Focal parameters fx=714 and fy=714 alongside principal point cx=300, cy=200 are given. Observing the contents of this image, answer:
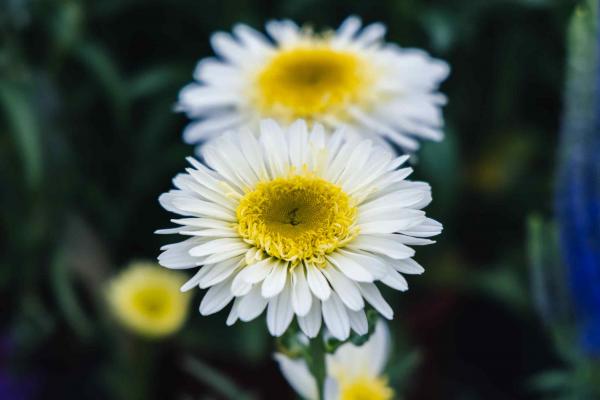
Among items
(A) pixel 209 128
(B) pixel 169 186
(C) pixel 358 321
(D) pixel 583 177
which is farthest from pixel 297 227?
(B) pixel 169 186

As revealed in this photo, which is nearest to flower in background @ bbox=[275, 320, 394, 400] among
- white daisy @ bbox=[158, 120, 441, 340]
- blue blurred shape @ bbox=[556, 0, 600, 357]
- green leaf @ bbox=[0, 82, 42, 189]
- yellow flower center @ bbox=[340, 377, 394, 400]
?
yellow flower center @ bbox=[340, 377, 394, 400]

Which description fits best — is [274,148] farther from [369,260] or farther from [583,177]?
[583,177]

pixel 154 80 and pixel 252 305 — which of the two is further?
pixel 154 80

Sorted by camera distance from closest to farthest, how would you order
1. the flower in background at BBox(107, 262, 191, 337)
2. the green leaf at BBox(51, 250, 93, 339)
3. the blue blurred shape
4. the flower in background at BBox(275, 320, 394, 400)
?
1. the flower in background at BBox(275, 320, 394, 400)
2. the blue blurred shape
3. the flower in background at BBox(107, 262, 191, 337)
4. the green leaf at BBox(51, 250, 93, 339)

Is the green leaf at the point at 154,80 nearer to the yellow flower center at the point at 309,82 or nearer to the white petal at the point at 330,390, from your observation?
the yellow flower center at the point at 309,82

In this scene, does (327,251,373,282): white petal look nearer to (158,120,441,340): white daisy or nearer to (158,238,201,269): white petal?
(158,120,441,340): white daisy

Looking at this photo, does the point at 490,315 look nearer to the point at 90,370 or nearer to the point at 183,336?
the point at 183,336
